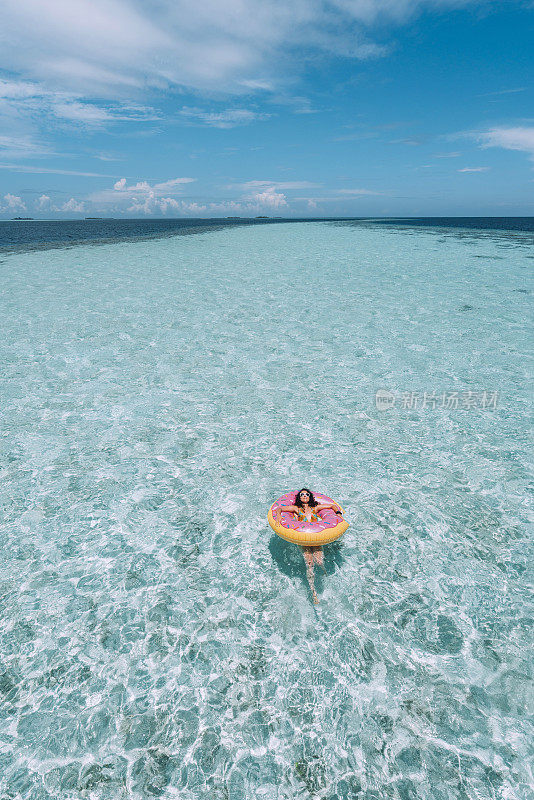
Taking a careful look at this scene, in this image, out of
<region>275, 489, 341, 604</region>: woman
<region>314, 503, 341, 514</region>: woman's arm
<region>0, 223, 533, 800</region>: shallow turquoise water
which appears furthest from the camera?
<region>314, 503, 341, 514</region>: woman's arm

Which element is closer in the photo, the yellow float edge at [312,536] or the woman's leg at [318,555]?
the yellow float edge at [312,536]

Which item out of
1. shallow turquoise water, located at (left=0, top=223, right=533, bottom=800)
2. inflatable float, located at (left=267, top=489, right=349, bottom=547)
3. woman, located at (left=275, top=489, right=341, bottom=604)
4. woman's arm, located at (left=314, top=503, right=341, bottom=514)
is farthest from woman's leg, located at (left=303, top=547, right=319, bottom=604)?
woman's arm, located at (left=314, top=503, right=341, bottom=514)

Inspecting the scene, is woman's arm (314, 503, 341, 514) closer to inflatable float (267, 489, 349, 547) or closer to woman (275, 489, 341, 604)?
woman (275, 489, 341, 604)

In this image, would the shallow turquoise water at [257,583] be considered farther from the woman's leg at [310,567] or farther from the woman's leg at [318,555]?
the woman's leg at [318,555]

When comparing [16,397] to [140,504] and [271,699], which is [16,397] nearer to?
[140,504]

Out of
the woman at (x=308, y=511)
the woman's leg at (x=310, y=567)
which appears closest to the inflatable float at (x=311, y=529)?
the woman at (x=308, y=511)

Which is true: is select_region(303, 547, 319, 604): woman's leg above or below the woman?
below

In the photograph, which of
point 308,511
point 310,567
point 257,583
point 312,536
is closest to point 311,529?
point 312,536

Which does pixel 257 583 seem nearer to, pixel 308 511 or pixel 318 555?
pixel 318 555
